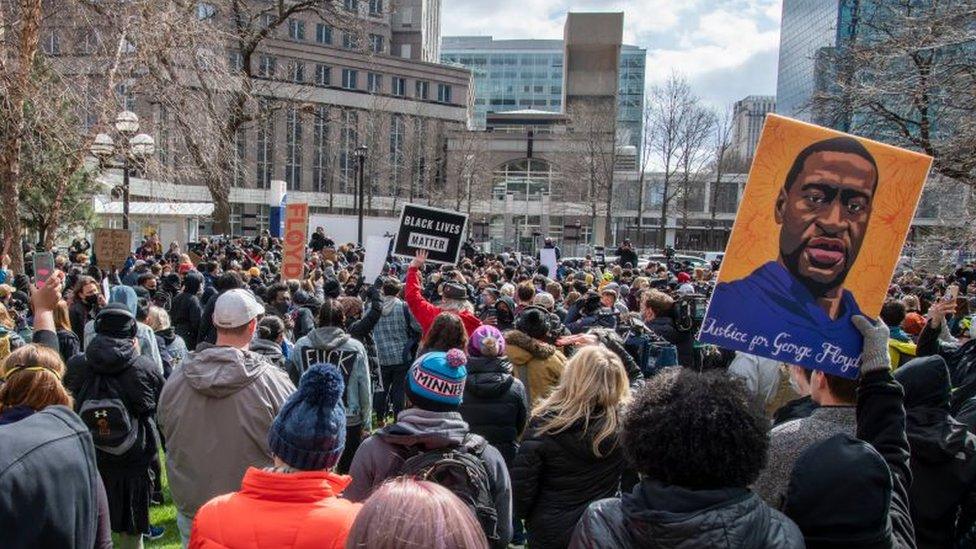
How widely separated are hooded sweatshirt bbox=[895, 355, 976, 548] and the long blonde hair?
1.33 meters

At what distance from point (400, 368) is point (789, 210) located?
20.9ft

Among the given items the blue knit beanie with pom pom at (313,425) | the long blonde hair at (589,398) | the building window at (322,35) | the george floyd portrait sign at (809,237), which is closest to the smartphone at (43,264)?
the long blonde hair at (589,398)

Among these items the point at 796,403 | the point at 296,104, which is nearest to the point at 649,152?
the point at 296,104

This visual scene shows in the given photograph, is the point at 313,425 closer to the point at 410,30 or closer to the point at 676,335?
the point at 676,335

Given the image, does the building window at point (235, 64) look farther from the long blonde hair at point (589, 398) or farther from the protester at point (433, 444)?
the protester at point (433, 444)

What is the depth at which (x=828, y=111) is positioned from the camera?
18.6 metres

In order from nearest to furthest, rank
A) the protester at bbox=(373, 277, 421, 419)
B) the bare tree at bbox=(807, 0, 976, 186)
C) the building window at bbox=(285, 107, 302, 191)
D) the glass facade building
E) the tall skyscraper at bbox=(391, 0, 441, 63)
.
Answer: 1. the protester at bbox=(373, 277, 421, 419)
2. the bare tree at bbox=(807, 0, 976, 186)
3. the building window at bbox=(285, 107, 302, 191)
4. the tall skyscraper at bbox=(391, 0, 441, 63)
5. the glass facade building

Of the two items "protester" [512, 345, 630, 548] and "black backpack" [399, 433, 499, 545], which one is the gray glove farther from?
"black backpack" [399, 433, 499, 545]

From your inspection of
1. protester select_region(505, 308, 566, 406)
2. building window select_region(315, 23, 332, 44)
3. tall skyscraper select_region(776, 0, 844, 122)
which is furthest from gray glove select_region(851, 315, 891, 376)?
building window select_region(315, 23, 332, 44)

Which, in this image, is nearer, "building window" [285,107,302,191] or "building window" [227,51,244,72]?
"building window" [227,51,244,72]

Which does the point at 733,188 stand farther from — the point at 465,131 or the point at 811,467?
the point at 811,467

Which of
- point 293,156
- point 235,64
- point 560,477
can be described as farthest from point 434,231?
point 293,156

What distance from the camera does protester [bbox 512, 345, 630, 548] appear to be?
12.2 feet

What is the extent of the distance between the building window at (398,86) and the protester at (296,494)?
223ft
